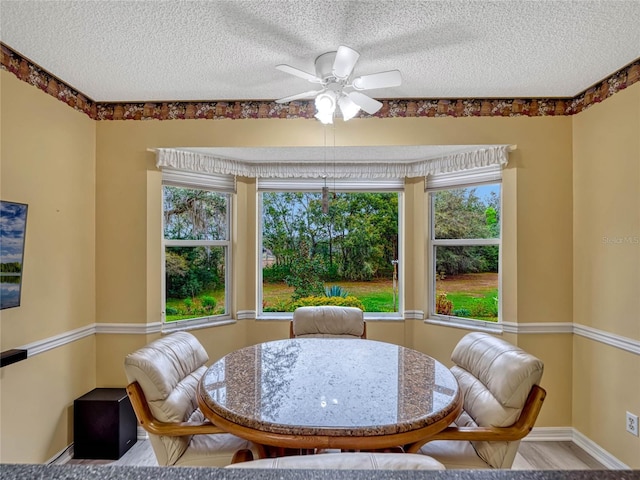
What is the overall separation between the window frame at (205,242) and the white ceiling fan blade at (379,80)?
5.78 feet

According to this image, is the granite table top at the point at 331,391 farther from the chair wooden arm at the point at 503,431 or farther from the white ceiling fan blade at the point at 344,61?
the white ceiling fan blade at the point at 344,61

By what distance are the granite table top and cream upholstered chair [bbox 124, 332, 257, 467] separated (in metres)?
0.14

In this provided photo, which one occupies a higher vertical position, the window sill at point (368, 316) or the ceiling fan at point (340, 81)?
the ceiling fan at point (340, 81)

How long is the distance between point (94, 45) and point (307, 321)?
227cm

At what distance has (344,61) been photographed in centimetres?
162

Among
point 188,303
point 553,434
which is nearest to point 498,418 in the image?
point 553,434

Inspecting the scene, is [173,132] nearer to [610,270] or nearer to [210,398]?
[210,398]

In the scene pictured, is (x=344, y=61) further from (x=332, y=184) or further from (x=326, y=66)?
(x=332, y=184)

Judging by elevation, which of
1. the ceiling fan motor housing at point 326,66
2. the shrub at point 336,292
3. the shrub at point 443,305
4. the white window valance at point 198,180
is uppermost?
the ceiling fan motor housing at point 326,66

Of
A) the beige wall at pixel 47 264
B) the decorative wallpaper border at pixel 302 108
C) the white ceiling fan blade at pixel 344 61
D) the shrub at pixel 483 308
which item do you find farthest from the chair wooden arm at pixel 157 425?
the shrub at pixel 483 308

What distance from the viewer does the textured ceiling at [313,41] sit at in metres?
1.62

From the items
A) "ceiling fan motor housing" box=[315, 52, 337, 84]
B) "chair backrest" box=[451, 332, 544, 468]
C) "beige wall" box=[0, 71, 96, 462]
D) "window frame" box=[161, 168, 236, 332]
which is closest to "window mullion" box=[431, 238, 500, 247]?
"chair backrest" box=[451, 332, 544, 468]

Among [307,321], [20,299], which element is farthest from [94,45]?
[307,321]

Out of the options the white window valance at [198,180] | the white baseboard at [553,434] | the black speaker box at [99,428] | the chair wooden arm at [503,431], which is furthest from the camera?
the white window valance at [198,180]
